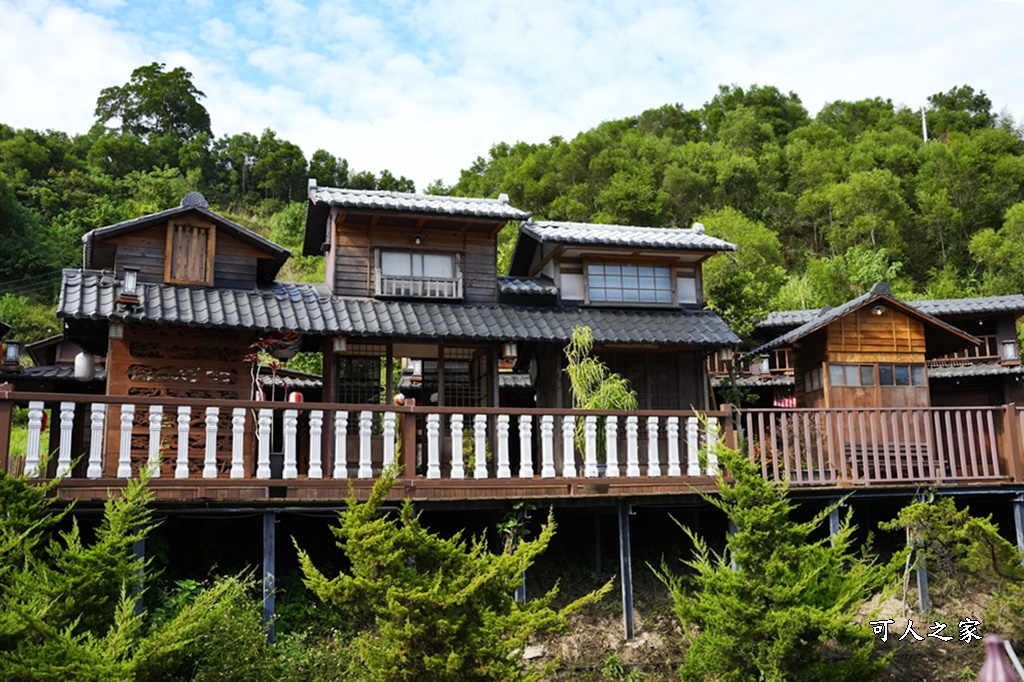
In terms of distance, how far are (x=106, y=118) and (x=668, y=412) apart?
2121 inches

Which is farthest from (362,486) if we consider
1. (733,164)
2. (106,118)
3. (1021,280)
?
(106,118)

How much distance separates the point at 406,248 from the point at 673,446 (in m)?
4.64

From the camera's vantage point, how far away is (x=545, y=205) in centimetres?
3766

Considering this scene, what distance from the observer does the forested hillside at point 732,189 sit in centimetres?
3278

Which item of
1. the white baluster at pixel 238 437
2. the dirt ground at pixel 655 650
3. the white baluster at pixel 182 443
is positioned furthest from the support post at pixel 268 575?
the dirt ground at pixel 655 650

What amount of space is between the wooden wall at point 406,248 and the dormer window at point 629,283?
5.11 feet

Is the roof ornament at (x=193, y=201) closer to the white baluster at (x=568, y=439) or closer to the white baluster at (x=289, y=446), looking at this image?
the white baluster at (x=289, y=446)

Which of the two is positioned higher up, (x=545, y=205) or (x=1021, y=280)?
(x=545, y=205)

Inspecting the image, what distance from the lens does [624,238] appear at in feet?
44.3

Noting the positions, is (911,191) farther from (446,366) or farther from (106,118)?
(106,118)

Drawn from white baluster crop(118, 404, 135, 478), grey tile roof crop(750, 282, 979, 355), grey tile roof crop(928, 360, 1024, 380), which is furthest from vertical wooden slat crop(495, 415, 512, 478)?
grey tile roof crop(928, 360, 1024, 380)

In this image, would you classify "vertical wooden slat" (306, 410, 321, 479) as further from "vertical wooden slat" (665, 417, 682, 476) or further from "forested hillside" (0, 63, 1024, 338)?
"forested hillside" (0, 63, 1024, 338)

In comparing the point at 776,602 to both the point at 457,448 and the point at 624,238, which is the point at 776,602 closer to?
the point at 457,448

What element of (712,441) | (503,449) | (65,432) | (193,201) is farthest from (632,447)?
(193,201)
